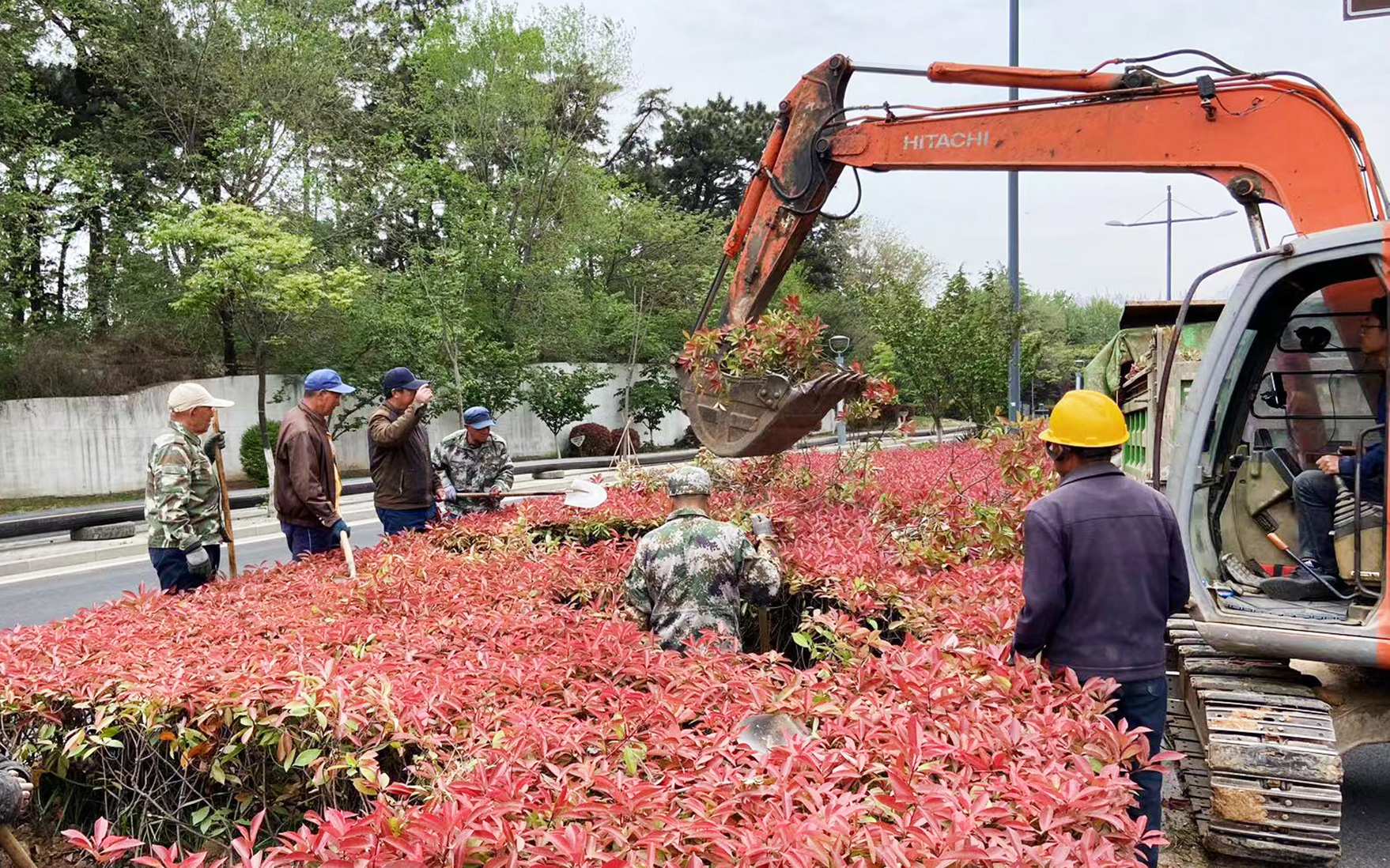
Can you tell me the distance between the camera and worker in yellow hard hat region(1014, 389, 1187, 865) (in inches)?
129

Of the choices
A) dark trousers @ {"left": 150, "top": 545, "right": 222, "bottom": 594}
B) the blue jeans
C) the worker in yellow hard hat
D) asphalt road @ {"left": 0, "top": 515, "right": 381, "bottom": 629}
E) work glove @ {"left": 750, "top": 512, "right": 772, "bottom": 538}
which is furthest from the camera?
asphalt road @ {"left": 0, "top": 515, "right": 381, "bottom": 629}

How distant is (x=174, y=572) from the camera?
5477 millimetres

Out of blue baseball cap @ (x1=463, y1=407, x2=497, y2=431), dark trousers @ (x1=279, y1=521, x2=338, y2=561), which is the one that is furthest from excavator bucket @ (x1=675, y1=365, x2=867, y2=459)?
dark trousers @ (x1=279, y1=521, x2=338, y2=561)

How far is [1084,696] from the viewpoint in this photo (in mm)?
3086

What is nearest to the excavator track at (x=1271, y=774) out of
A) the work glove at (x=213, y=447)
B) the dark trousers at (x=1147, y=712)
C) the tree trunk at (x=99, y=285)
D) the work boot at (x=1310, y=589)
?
the work boot at (x=1310, y=589)

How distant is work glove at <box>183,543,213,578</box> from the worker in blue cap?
2.30 meters

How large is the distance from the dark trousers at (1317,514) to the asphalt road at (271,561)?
1.29 m

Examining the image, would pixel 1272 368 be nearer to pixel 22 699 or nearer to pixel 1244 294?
pixel 1244 294

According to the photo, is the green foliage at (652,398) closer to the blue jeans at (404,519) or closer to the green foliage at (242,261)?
the green foliage at (242,261)

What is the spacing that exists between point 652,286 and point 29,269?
728 inches

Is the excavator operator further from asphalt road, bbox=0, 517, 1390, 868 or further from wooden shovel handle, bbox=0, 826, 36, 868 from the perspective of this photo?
wooden shovel handle, bbox=0, 826, 36, 868

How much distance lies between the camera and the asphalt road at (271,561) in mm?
4547

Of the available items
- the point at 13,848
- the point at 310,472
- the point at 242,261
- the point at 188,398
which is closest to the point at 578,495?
the point at 310,472

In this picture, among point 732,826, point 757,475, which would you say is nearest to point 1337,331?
point 732,826
